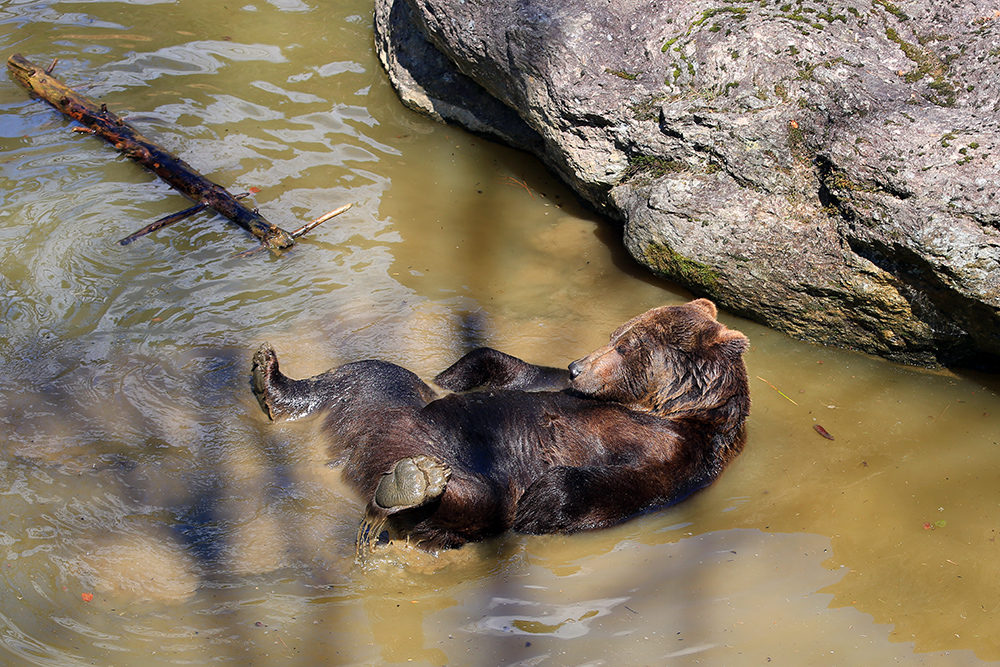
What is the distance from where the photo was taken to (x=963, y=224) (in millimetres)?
4727

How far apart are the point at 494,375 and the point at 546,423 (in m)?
0.61

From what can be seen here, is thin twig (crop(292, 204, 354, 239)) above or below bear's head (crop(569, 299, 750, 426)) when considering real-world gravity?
below

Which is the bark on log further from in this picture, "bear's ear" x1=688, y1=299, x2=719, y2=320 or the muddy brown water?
"bear's ear" x1=688, y1=299, x2=719, y2=320

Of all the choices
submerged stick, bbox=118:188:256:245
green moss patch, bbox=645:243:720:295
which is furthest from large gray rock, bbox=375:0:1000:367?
submerged stick, bbox=118:188:256:245

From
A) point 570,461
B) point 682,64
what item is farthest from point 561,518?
point 682,64

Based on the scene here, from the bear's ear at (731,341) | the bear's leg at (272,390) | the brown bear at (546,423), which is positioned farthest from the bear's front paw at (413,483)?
the bear's ear at (731,341)

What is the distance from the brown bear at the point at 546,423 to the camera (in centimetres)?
418

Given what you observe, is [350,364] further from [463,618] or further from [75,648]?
[75,648]

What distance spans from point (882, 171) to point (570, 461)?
2934 millimetres

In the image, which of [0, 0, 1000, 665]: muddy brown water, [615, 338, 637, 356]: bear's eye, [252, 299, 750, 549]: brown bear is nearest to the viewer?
[0, 0, 1000, 665]: muddy brown water

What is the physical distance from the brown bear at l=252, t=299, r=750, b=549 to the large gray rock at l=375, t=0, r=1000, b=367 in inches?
38.5

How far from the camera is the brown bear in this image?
4180 mm

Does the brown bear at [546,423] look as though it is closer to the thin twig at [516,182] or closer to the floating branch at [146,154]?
the floating branch at [146,154]

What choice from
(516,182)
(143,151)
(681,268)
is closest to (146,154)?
(143,151)
